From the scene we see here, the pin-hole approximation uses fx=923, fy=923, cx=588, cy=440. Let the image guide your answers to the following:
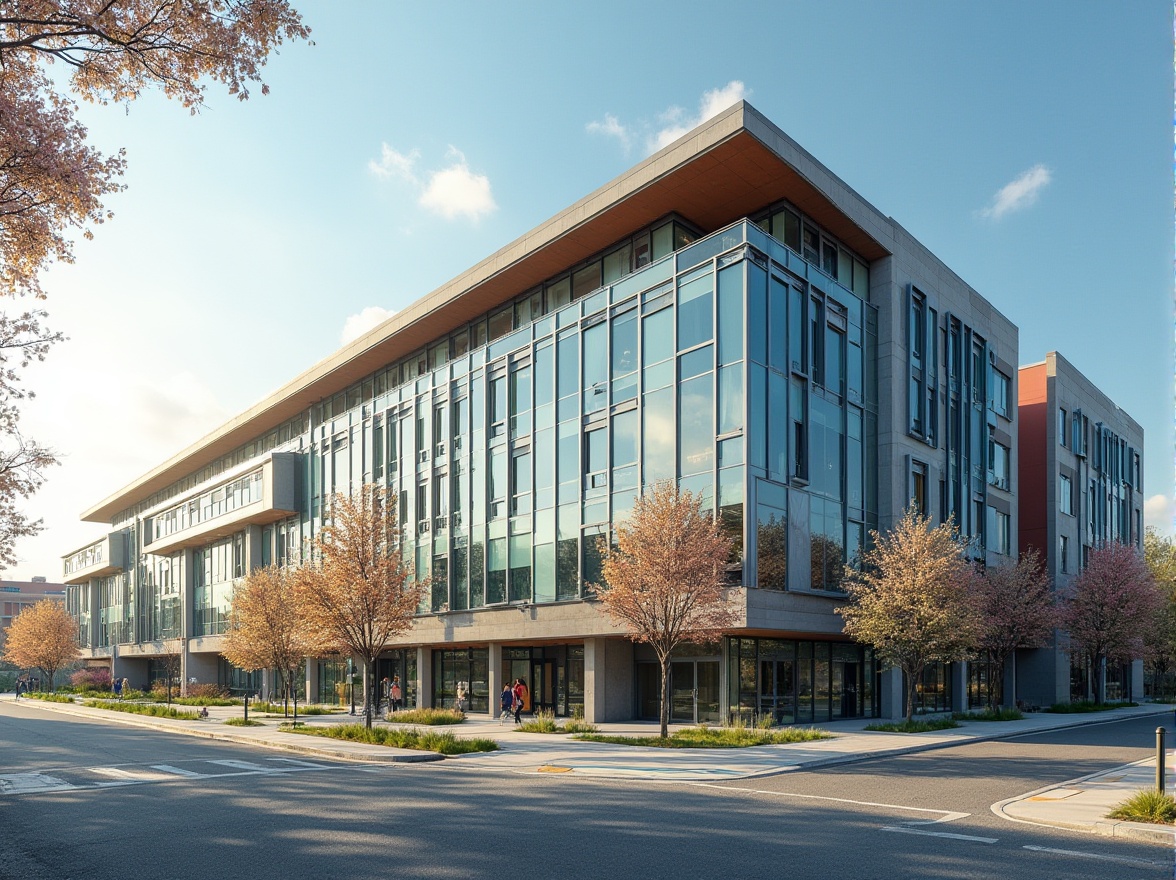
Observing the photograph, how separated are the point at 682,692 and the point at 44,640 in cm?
6018

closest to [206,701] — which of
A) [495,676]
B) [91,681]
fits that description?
[495,676]

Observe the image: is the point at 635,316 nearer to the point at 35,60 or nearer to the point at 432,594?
the point at 432,594

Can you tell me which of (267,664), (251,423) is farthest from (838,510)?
(251,423)

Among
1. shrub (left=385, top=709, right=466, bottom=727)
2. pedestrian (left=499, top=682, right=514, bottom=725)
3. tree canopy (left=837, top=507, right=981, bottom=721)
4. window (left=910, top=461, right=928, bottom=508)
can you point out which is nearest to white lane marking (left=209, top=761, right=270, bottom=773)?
shrub (left=385, top=709, right=466, bottom=727)

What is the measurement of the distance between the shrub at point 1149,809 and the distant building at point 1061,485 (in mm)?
39312

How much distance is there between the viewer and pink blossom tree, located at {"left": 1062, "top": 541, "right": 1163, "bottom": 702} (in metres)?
44.5

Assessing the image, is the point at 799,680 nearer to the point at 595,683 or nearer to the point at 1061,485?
the point at 595,683

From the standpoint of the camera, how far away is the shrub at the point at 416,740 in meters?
24.2

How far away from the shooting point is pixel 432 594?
1715 inches

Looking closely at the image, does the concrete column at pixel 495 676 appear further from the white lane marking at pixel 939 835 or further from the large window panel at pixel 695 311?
the white lane marking at pixel 939 835

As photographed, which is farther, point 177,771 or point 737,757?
point 737,757

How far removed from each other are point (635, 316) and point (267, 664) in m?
22.1

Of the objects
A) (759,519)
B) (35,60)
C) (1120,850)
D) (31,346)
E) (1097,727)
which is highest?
(35,60)

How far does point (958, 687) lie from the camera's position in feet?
134
